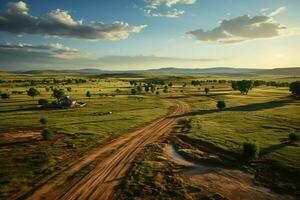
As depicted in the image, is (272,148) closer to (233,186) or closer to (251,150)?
(251,150)

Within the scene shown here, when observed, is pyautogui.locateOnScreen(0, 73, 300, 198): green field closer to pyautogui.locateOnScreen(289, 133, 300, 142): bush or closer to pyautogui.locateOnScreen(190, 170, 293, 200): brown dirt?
pyautogui.locateOnScreen(289, 133, 300, 142): bush

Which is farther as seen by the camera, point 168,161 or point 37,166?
point 168,161

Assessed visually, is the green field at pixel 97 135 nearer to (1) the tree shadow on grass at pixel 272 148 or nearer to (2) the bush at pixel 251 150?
(1) the tree shadow on grass at pixel 272 148

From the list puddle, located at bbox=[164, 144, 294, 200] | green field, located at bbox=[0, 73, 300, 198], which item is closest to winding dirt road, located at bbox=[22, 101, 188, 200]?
green field, located at bbox=[0, 73, 300, 198]

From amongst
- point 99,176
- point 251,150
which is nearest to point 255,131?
point 251,150

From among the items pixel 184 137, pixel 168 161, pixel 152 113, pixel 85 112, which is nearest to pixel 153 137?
pixel 184 137

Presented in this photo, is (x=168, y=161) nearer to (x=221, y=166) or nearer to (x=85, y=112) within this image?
(x=221, y=166)

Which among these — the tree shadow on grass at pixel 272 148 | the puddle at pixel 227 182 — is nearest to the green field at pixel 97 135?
the tree shadow on grass at pixel 272 148
